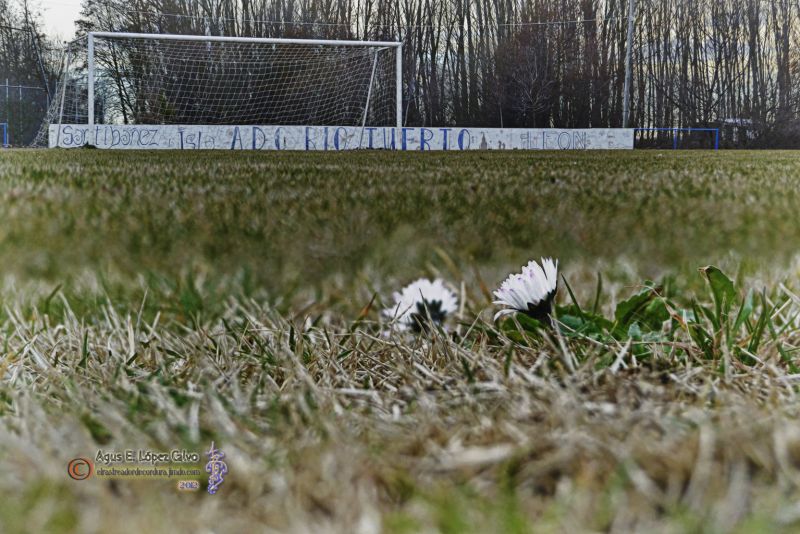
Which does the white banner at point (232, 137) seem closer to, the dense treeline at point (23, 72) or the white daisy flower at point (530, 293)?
the dense treeline at point (23, 72)

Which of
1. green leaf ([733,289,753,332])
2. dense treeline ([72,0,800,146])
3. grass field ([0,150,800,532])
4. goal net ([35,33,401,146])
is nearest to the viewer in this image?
grass field ([0,150,800,532])

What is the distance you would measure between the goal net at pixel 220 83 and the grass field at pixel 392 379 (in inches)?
652

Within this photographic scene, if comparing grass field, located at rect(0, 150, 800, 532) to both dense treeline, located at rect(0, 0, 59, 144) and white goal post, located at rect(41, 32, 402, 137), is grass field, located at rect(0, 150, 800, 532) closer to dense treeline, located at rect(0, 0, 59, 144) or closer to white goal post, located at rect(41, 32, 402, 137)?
white goal post, located at rect(41, 32, 402, 137)

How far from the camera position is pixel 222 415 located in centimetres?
92

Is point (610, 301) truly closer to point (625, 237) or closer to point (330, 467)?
point (625, 237)

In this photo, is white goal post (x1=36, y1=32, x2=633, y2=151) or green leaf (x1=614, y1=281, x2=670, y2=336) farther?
white goal post (x1=36, y1=32, x2=633, y2=151)

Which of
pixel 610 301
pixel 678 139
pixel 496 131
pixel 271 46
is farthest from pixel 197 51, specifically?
pixel 610 301

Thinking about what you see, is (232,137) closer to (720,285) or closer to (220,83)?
(220,83)

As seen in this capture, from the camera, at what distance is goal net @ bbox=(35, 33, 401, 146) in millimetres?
18859

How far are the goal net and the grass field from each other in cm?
1655

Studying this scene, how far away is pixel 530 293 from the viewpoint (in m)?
1.29

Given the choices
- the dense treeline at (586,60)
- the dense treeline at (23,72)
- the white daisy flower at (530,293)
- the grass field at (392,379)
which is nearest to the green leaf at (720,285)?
the grass field at (392,379)

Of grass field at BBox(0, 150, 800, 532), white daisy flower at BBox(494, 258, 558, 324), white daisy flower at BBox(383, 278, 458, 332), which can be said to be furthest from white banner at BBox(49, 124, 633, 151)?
white daisy flower at BBox(494, 258, 558, 324)

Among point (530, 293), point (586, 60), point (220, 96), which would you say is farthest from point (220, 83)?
point (530, 293)
